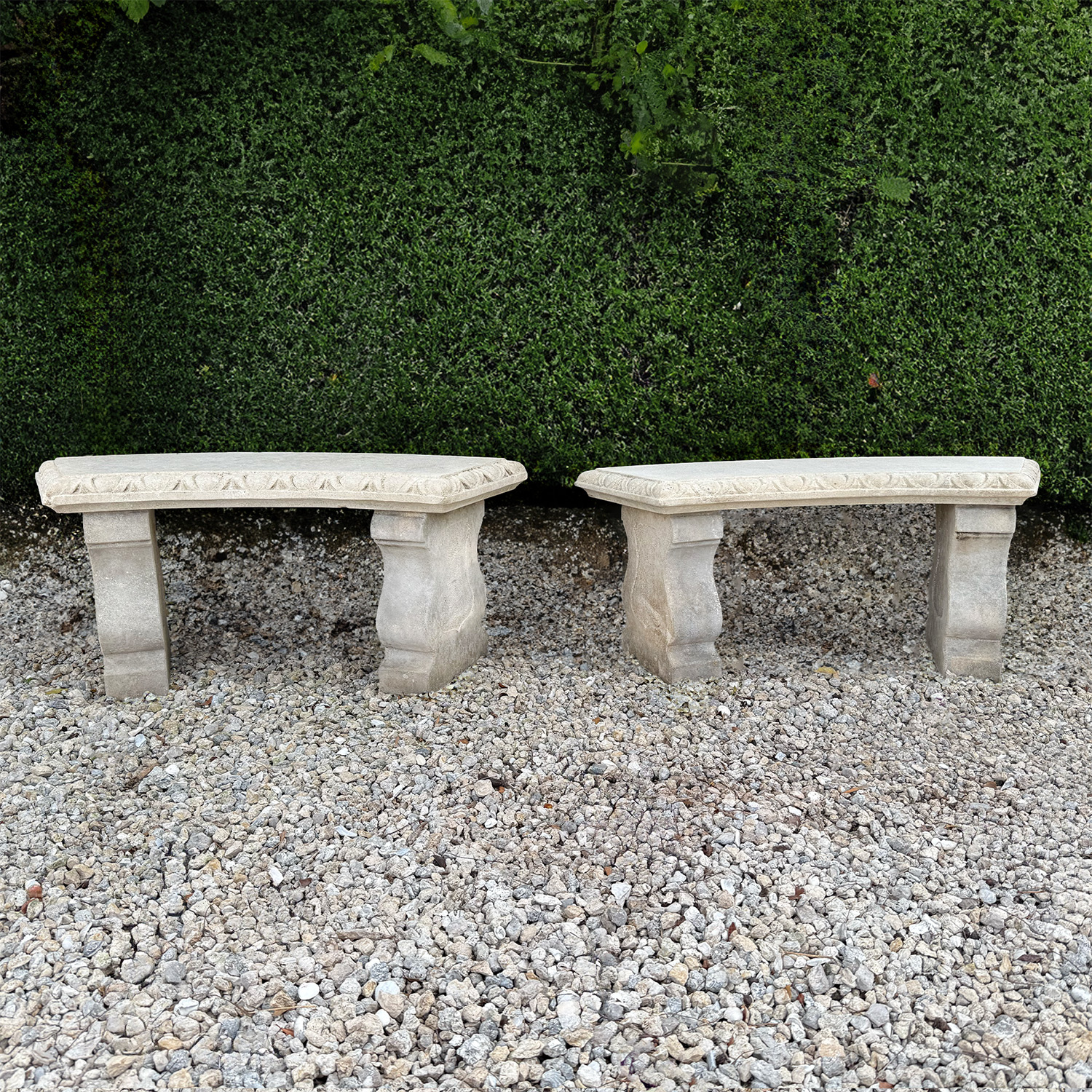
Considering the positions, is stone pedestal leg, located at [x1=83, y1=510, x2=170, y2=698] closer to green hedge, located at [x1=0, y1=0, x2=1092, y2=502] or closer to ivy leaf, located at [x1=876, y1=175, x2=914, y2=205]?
green hedge, located at [x1=0, y1=0, x2=1092, y2=502]

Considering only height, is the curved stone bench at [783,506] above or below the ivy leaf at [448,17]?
below

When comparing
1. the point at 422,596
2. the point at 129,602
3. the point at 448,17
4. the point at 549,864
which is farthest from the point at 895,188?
the point at 129,602

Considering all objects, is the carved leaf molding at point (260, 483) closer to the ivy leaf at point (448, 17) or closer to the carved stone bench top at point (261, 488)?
the carved stone bench top at point (261, 488)

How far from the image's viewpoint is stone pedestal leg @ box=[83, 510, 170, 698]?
10.4ft

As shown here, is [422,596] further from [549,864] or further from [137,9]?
[137,9]

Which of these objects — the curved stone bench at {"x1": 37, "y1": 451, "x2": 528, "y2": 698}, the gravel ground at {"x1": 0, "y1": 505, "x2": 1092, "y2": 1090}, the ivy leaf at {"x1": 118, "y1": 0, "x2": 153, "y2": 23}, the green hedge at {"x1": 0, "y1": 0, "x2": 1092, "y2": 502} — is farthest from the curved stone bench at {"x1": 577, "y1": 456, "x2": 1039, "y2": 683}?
the ivy leaf at {"x1": 118, "y1": 0, "x2": 153, "y2": 23}

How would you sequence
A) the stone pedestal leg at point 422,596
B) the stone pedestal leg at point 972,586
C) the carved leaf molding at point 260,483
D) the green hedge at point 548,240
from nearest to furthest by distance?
the carved leaf molding at point 260,483 → the stone pedestal leg at point 422,596 → the stone pedestal leg at point 972,586 → the green hedge at point 548,240

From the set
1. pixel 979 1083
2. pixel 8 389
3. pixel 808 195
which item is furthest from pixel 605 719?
pixel 8 389

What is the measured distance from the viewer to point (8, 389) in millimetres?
4289

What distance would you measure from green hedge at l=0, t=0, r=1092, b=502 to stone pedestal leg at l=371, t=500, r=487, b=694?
1.21m

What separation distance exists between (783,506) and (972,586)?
743 millimetres

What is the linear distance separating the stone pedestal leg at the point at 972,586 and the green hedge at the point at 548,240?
109cm

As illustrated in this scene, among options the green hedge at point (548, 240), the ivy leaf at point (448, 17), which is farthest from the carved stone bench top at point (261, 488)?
the ivy leaf at point (448, 17)

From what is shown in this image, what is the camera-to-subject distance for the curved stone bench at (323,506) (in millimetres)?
3092
